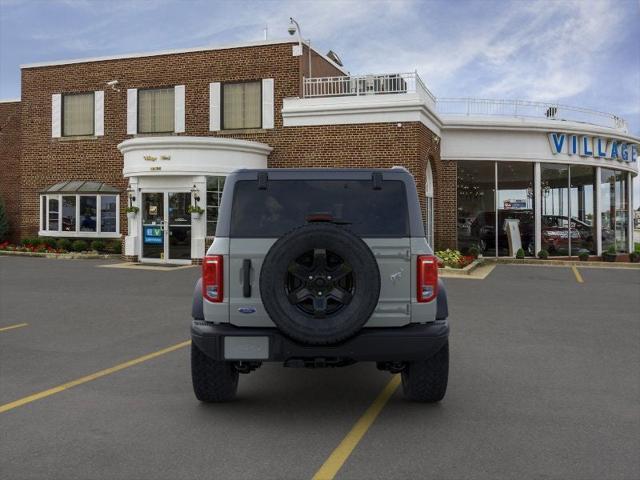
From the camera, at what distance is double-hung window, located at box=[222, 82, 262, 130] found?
70.5ft

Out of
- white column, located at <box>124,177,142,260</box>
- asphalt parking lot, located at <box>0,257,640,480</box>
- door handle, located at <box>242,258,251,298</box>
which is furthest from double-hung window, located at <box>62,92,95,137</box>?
door handle, located at <box>242,258,251,298</box>

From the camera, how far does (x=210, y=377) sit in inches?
195

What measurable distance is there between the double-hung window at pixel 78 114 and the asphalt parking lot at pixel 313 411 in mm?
16358

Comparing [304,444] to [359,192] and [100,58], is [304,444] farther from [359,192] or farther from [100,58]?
[100,58]

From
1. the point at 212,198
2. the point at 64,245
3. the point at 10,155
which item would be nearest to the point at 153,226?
the point at 212,198

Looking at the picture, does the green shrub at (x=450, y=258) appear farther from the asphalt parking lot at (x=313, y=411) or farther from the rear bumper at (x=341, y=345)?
the rear bumper at (x=341, y=345)

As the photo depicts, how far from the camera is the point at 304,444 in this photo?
4164 mm

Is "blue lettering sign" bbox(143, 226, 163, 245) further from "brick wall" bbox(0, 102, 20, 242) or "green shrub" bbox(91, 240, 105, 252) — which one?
"brick wall" bbox(0, 102, 20, 242)

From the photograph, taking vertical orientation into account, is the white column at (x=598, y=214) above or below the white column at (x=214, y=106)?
below

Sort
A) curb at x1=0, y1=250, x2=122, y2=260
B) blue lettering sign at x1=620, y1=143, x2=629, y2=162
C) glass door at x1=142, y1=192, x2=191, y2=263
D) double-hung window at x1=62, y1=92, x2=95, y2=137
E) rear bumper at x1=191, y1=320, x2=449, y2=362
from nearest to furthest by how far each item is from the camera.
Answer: rear bumper at x1=191, y1=320, x2=449, y2=362 < glass door at x1=142, y1=192, x2=191, y2=263 < curb at x1=0, y1=250, x2=122, y2=260 < double-hung window at x1=62, y1=92, x2=95, y2=137 < blue lettering sign at x1=620, y1=143, x2=629, y2=162

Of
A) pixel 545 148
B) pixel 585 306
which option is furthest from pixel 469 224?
pixel 585 306

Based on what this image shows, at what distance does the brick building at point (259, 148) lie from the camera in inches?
756

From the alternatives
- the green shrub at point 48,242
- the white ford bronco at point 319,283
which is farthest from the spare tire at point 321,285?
the green shrub at point 48,242

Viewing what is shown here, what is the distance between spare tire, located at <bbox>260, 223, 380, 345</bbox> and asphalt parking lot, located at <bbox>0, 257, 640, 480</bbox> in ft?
2.67
